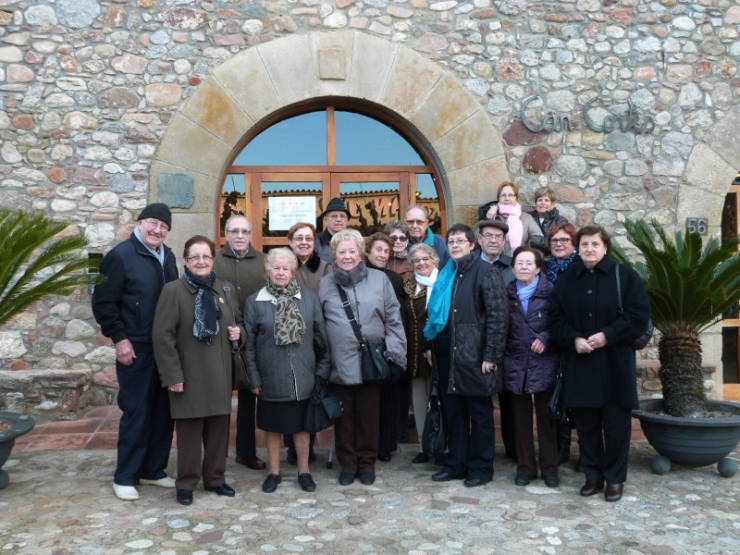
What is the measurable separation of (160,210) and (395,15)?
3087mm

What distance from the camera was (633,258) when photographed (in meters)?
6.17

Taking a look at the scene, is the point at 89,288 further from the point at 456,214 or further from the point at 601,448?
the point at 601,448

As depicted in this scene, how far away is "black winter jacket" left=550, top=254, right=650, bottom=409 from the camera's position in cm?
371

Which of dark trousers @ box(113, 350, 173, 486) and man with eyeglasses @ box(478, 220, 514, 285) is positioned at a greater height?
man with eyeglasses @ box(478, 220, 514, 285)

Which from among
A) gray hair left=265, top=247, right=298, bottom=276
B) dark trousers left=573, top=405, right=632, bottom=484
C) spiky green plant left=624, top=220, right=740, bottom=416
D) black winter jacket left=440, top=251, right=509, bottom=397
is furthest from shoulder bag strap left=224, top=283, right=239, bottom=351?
spiky green plant left=624, top=220, right=740, bottom=416

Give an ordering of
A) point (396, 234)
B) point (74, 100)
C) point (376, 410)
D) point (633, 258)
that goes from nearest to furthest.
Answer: point (376, 410) → point (396, 234) → point (74, 100) → point (633, 258)

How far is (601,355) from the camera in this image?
3.79 meters

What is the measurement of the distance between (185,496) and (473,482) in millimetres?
1658

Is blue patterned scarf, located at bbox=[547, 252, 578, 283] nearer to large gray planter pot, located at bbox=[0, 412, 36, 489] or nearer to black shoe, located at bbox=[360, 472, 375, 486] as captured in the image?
black shoe, located at bbox=[360, 472, 375, 486]

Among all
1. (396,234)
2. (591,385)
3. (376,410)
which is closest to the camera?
(591,385)

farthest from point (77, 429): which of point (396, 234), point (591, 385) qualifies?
point (591, 385)

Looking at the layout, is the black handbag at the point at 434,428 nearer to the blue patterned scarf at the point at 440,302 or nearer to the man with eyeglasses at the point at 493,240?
the blue patterned scarf at the point at 440,302

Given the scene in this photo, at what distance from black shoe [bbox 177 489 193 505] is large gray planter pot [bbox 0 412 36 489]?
1.04m

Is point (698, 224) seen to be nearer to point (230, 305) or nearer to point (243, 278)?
point (243, 278)
